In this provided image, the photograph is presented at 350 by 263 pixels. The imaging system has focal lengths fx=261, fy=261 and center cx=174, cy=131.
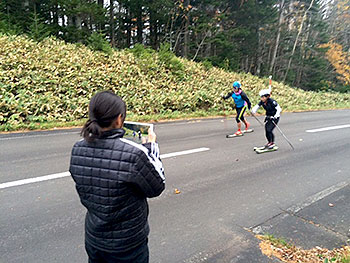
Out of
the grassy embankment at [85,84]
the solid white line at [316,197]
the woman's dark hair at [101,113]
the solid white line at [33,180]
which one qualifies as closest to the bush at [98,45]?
the grassy embankment at [85,84]

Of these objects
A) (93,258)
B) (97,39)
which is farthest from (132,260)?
(97,39)

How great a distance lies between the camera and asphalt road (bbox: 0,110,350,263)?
3.22m

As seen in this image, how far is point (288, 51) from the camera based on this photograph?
3544 cm

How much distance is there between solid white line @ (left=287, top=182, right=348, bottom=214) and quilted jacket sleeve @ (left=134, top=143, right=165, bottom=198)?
3.24 meters

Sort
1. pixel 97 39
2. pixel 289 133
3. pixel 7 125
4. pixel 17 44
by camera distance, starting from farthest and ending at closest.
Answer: pixel 97 39, pixel 17 44, pixel 289 133, pixel 7 125

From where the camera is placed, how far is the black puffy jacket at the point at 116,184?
1.75 meters

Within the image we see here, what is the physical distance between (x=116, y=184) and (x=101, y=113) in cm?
48

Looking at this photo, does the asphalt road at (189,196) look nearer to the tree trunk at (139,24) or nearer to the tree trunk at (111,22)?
the tree trunk at (139,24)

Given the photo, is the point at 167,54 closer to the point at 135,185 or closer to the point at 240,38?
the point at 240,38

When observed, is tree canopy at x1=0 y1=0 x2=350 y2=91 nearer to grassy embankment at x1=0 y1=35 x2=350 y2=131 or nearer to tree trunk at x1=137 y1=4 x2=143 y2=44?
tree trunk at x1=137 y1=4 x2=143 y2=44

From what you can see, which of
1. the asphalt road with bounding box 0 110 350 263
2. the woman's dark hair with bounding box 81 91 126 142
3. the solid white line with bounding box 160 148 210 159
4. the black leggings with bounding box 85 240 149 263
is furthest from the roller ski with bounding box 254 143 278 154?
the woman's dark hair with bounding box 81 91 126 142

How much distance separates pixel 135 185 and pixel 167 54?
57.8 ft

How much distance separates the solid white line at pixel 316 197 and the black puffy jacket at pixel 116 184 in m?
3.28

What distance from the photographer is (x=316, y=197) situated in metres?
4.80
